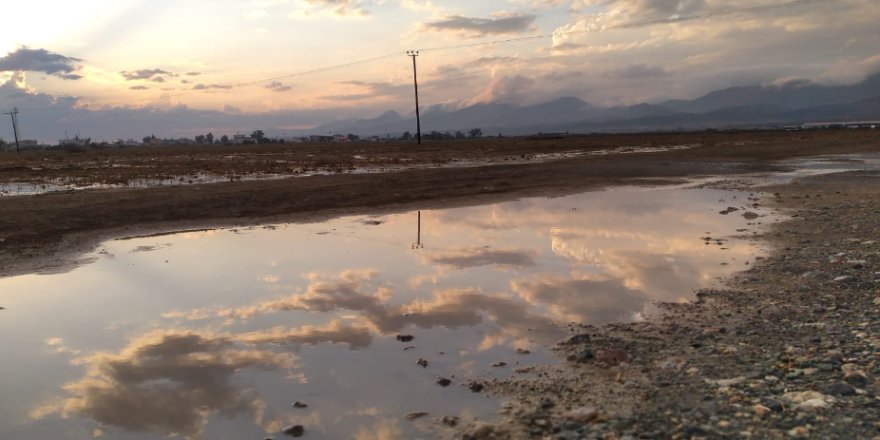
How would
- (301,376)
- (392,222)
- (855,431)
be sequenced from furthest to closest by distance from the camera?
(392,222) → (301,376) → (855,431)

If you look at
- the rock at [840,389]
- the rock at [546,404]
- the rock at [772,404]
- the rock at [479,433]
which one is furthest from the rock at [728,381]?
the rock at [479,433]

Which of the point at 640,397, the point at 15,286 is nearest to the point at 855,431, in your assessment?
the point at 640,397

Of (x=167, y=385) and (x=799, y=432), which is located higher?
(x=799, y=432)

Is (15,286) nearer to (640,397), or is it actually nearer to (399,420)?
(399,420)

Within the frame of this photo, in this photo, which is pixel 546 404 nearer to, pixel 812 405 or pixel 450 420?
pixel 450 420

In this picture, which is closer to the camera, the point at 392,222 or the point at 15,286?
the point at 15,286

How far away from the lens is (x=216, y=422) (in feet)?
17.8

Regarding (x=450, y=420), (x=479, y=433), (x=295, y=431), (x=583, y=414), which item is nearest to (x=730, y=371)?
(x=583, y=414)

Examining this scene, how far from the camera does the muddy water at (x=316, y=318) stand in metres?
5.62

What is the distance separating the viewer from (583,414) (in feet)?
16.4

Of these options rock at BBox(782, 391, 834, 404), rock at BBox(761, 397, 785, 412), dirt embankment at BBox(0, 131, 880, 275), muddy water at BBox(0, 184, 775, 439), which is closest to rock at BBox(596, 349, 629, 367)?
muddy water at BBox(0, 184, 775, 439)

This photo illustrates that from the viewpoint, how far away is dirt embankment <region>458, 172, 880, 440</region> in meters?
4.65

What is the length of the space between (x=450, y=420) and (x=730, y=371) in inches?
110

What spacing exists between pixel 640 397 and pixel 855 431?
1.60m
